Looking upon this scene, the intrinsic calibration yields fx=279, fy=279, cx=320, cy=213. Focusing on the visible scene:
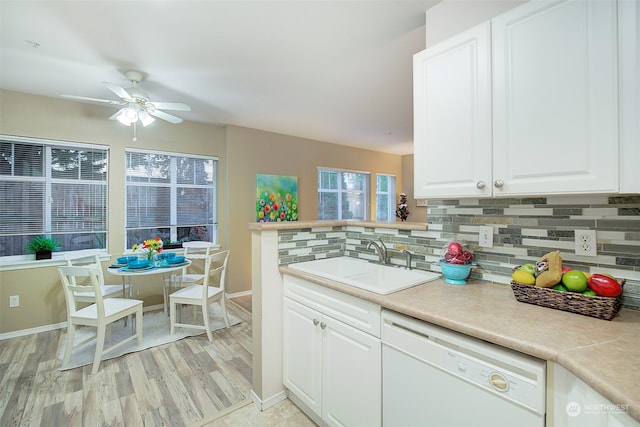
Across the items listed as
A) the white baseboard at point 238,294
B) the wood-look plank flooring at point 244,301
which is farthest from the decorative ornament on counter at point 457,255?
the white baseboard at point 238,294

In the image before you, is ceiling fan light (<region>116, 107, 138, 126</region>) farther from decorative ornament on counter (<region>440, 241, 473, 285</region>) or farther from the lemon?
the lemon

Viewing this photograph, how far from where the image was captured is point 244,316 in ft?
11.4

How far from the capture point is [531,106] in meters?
1.13

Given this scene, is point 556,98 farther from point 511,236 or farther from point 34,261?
point 34,261

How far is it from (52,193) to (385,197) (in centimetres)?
579

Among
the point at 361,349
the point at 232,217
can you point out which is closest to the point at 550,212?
the point at 361,349

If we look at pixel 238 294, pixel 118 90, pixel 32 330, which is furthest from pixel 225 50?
Answer: pixel 32 330

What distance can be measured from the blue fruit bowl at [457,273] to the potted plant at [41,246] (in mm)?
4018

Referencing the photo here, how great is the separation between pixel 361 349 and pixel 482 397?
542 millimetres

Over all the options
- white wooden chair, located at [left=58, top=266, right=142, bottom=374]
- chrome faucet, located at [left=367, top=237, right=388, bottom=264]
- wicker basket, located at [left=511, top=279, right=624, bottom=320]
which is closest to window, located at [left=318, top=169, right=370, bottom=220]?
chrome faucet, located at [left=367, top=237, right=388, bottom=264]

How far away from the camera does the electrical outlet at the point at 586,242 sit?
1.17 meters

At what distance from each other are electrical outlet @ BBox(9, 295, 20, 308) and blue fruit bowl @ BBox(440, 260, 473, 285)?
4.18 m

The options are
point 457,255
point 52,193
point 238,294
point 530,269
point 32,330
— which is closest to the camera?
point 530,269

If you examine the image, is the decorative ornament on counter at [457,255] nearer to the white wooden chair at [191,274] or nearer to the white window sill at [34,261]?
the white wooden chair at [191,274]
